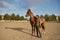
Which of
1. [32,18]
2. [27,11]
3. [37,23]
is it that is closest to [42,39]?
[37,23]

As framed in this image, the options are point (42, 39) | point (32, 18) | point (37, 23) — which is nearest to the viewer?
point (42, 39)

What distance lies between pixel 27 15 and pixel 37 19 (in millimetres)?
533

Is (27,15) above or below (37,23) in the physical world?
above

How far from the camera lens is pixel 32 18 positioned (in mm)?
3395

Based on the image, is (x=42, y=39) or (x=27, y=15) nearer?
(x=42, y=39)

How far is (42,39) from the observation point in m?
2.79

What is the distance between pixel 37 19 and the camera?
9.84 ft

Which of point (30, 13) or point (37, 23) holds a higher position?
point (30, 13)

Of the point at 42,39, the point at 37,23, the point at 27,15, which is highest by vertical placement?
the point at 27,15

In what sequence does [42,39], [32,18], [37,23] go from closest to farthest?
[42,39], [37,23], [32,18]

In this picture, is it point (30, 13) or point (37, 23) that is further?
point (30, 13)

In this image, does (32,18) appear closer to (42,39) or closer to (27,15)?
(27,15)

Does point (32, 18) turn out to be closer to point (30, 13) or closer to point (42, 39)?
point (30, 13)

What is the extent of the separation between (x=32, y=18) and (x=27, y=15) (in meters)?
0.18
